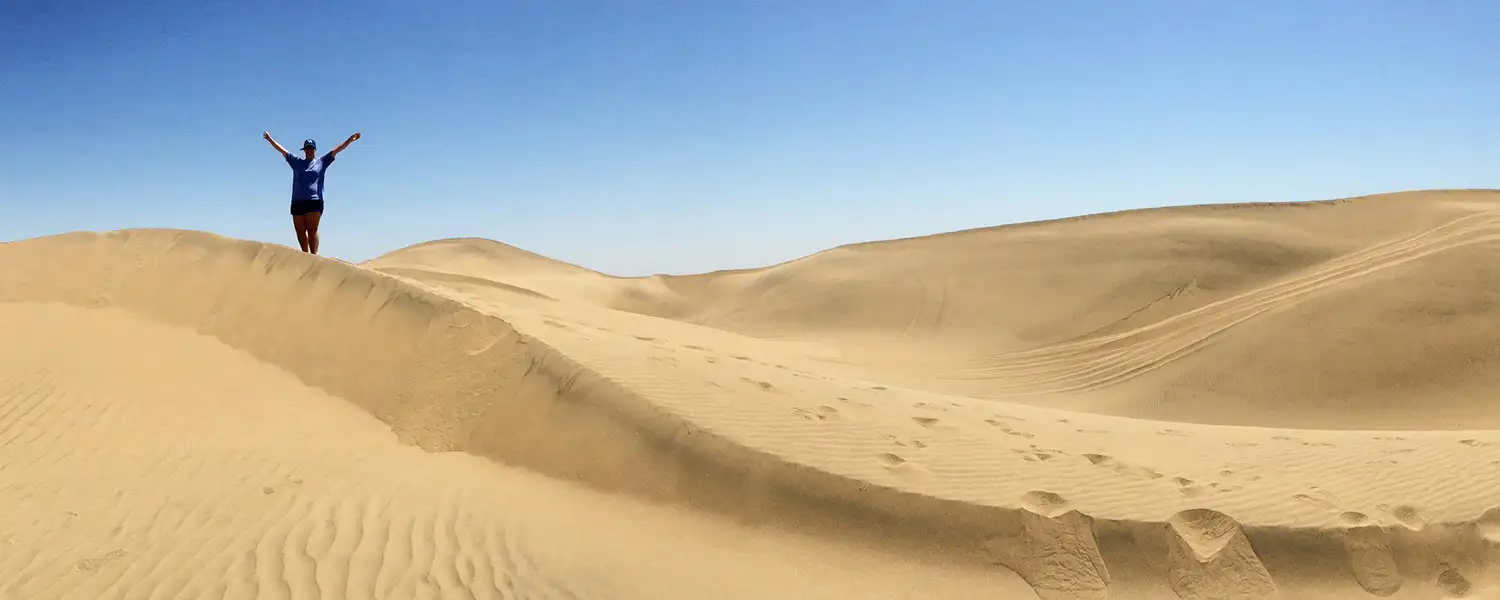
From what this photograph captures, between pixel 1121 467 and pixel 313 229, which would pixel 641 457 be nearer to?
pixel 1121 467

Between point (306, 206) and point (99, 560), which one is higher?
point (306, 206)

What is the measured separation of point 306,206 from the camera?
32.6ft

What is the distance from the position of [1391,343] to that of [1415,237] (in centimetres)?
623

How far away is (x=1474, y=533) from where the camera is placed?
4812 mm

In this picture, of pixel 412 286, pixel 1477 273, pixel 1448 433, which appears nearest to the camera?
pixel 1448 433

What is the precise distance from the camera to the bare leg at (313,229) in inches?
395

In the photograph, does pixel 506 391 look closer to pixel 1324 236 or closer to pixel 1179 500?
pixel 1179 500

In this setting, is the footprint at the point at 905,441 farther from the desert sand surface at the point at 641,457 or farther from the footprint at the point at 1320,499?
the footprint at the point at 1320,499

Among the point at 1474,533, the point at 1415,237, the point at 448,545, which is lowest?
the point at 448,545

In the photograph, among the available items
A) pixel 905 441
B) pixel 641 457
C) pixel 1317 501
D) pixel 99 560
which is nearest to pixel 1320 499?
pixel 1317 501

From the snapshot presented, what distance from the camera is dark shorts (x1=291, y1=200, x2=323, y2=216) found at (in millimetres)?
9922

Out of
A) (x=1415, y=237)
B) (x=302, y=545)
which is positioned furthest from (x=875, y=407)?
(x=1415, y=237)

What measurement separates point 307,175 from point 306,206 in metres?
0.40

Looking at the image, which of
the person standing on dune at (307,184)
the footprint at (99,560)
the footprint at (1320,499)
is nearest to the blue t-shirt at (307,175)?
the person standing on dune at (307,184)
